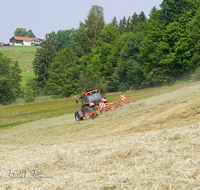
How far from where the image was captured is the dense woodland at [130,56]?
42.0m

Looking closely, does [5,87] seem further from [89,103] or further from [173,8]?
[89,103]

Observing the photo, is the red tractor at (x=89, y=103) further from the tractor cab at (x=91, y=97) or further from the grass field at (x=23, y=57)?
the grass field at (x=23, y=57)

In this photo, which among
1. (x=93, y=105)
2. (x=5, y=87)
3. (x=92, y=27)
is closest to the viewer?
(x=93, y=105)

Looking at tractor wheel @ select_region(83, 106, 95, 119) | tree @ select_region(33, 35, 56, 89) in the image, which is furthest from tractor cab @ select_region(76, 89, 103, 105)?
tree @ select_region(33, 35, 56, 89)

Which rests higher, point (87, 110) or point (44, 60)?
point (44, 60)

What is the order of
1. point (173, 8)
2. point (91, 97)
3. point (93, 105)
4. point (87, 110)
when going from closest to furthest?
point (87, 110) < point (93, 105) < point (91, 97) < point (173, 8)

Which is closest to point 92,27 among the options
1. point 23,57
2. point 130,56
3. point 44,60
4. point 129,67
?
point 44,60

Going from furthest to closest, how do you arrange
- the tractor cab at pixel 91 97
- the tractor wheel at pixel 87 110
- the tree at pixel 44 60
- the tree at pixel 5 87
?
the tree at pixel 44 60 → the tree at pixel 5 87 → the tractor cab at pixel 91 97 → the tractor wheel at pixel 87 110

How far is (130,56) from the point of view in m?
56.9

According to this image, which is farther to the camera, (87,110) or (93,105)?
(93,105)

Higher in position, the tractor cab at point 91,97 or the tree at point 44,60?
the tree at point 44,60

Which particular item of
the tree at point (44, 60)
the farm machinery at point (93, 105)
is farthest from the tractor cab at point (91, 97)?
the tree at point (44, 60)

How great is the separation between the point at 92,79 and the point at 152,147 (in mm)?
38318

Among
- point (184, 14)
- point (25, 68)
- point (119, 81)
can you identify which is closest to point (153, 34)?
point (184, 14)
